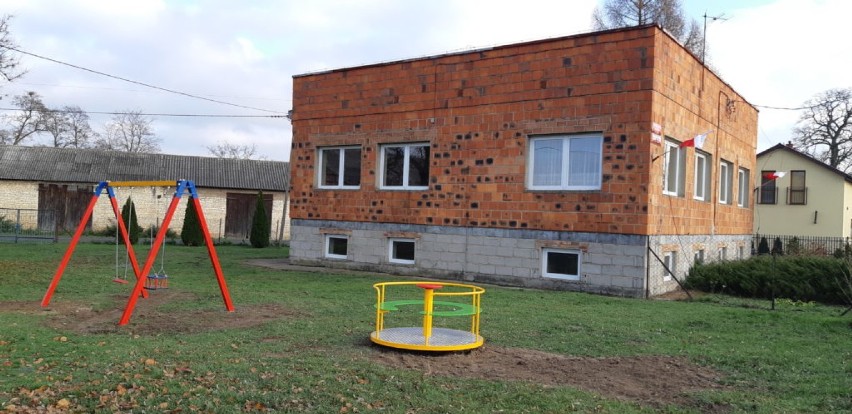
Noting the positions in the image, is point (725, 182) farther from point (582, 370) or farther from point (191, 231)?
point (191, 231)

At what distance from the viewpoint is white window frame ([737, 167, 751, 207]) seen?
803 inches

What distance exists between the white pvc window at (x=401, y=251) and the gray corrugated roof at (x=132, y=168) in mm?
20001

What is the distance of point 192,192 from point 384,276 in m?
6.74

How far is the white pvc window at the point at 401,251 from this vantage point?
16.4 m

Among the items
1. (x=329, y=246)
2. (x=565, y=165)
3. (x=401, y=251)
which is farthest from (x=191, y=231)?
(x=565, y=165)

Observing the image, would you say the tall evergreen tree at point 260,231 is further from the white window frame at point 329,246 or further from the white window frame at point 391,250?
the white window frame at point 391,250

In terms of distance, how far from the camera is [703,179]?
17.0 m

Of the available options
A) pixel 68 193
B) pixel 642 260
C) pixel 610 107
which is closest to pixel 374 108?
pixel 610 107

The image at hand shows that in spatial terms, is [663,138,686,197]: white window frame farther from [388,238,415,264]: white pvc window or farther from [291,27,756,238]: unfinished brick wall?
[388,238,415,264]: white pvc window

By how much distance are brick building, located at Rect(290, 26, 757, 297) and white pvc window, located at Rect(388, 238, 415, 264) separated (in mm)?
34

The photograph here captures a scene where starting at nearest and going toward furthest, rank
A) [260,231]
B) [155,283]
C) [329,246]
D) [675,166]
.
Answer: [155,283]
[675,166]
[329,246]
[260,231]

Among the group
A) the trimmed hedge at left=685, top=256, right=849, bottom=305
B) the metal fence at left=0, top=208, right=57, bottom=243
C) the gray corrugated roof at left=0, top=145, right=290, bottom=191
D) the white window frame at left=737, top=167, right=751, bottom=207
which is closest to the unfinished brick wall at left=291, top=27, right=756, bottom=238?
the trimmed hedge at left=685, top=256, right=849, bottom=305

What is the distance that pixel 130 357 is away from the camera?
22.4 ft

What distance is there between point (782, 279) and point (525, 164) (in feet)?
18.6
